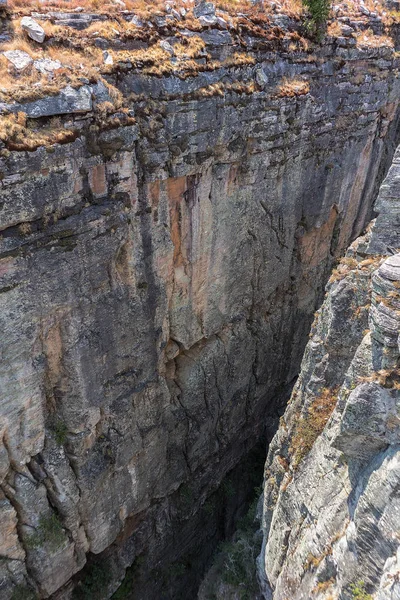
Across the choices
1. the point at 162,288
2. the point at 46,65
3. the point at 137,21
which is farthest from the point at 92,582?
the point at 137,21

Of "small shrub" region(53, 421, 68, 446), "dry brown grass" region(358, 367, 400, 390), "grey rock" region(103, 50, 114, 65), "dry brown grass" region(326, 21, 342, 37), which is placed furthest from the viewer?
"dry brown grass" region(326, 21, 342, 37)

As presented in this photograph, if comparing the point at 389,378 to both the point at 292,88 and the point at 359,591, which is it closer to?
the point at 359,591

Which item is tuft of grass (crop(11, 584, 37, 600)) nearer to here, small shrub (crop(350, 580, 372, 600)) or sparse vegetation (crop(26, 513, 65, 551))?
sparse vegetation (crop(26, 513, 65, 551))

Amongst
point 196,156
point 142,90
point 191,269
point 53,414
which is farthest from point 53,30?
point 53,414

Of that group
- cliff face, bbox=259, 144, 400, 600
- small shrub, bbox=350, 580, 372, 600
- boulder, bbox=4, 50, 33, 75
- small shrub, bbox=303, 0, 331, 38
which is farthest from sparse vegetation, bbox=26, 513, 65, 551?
small shrub, bbox=303, 0, 331, 38

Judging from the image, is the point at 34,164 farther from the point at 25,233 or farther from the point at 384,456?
the point at 384,456

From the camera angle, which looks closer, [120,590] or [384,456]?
[384,456]

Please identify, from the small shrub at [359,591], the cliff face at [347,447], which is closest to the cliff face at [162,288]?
the cliff face at [347,447]
